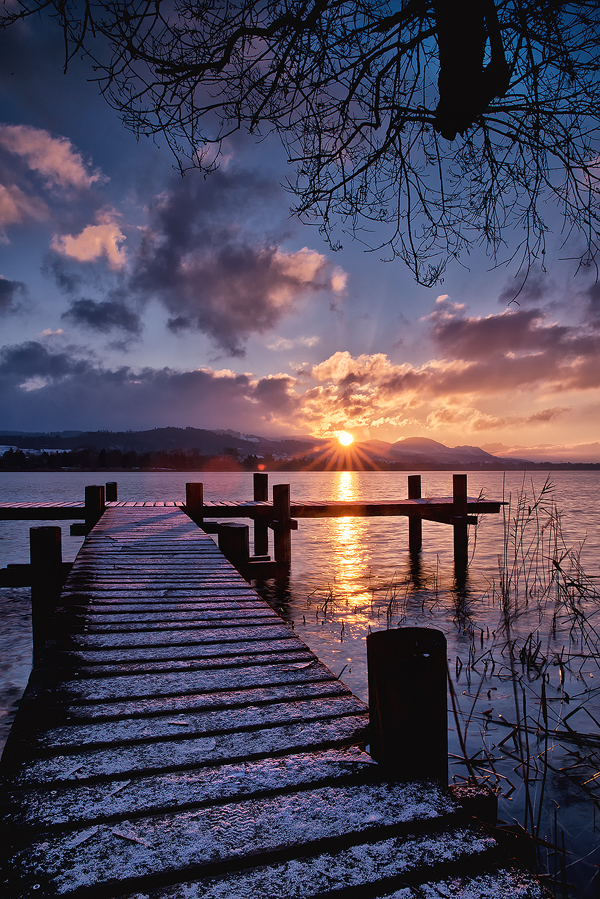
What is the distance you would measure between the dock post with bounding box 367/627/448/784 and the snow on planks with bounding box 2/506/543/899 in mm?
84

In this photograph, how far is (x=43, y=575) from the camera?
22.1ft

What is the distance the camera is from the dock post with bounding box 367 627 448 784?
1.71m

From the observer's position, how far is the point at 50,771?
1.72 m

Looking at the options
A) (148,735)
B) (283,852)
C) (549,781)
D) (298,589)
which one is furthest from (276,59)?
(298,589)

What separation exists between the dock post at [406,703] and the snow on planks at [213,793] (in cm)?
8

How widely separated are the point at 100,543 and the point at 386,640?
5.78m

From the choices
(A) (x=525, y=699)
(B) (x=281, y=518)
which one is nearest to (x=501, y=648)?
(A) (x=525, y=699)

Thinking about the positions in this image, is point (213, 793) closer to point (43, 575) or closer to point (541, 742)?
point (541, 742)

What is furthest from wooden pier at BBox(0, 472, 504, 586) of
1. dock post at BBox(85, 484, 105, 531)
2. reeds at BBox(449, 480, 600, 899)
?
reeds at BBox(449, 480, 600, 899)

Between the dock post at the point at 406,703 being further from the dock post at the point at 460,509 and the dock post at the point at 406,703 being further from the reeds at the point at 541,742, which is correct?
the dock post at the point at 460,509

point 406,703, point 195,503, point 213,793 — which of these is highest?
point 406,703

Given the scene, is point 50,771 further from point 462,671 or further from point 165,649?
point 462,671

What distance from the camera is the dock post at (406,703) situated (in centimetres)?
171

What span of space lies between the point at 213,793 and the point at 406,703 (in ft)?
2.31
